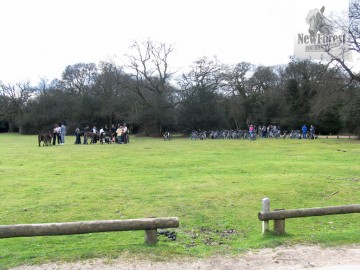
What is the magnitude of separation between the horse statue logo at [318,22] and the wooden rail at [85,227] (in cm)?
2254

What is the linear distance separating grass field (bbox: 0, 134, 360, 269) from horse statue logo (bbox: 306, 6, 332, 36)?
13.4m

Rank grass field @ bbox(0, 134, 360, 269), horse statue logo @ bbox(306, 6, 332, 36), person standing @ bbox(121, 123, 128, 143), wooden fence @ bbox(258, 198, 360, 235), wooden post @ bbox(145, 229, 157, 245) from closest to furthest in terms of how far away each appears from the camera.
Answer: wooden post @ bbox(145, 229, 157, 245), grass field @ bbox(0, 134, 360, 269), wooden fence @ bbox(258, 198, 360, 235), horse statue logo @ bbox(306, 6, 332, 36), person standing @ bbox(121, 123, 128, 143)

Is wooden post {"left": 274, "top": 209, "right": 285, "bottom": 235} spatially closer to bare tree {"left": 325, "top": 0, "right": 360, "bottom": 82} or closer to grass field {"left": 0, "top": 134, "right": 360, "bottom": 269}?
grass field {"left": 0, "top": 134, "right": 360, "bottom": 269}

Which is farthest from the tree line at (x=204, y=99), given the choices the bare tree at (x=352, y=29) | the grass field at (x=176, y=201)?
the grass field at (x=176, y=201)

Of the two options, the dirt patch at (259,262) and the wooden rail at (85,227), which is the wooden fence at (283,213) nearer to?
the dirt patch at (259,262)

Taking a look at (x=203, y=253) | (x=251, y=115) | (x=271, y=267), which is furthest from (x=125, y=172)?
(x=251, y=115)

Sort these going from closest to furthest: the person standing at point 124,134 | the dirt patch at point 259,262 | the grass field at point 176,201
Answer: the dirt patch at point 259,262 → the grass field at point 176,201 → the person standing at point 124,134

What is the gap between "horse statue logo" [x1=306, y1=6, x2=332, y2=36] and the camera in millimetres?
24873

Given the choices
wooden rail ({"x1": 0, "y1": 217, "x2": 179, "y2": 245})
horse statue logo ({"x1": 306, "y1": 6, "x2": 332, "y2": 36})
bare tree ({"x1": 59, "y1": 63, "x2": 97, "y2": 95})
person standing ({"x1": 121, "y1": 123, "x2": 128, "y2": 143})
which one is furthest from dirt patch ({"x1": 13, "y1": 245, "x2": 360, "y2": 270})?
bare tree ({"x1": 59, "y1": 63, "x2": 97, "y2": 95})

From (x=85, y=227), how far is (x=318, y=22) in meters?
25.9

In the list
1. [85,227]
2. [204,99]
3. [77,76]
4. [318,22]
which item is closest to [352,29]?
[318,22]

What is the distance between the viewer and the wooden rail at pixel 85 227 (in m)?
5.12

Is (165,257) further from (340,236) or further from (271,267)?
(340,236)

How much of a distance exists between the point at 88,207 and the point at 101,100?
46.5 m
